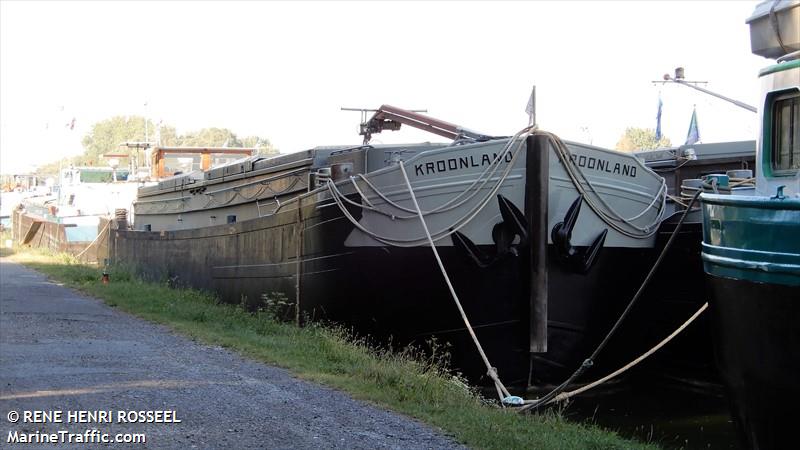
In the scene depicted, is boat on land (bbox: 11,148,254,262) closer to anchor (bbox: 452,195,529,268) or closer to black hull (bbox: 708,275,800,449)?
anchor (bbox: 452,195,529,268)

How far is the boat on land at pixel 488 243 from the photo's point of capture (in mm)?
10031

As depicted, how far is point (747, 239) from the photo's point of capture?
6785 mm

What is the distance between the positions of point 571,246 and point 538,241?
0.42 metres

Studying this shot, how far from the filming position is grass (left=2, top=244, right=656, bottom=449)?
22.0 feet

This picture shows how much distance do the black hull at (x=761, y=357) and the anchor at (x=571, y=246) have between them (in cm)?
277

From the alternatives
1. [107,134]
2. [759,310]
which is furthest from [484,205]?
[107,134]

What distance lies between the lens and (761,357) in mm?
6660

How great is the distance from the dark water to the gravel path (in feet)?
10.2

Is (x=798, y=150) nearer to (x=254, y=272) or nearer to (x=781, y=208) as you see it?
(x=781, y=208)

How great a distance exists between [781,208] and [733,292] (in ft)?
2.75

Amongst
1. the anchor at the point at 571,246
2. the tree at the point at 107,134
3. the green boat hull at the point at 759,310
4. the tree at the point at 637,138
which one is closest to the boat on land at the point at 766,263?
the green boat hull at the point at 759,310

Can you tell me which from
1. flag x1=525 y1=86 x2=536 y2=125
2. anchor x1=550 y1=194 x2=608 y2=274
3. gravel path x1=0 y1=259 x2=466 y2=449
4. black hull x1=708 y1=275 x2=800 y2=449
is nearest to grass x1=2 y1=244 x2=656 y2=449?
gravel path x1=0 y1=259 x2=466 y2=449

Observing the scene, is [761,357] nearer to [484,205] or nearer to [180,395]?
[484,205]

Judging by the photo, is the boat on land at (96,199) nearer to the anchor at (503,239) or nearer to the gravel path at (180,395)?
the gravel path at (180,395)
